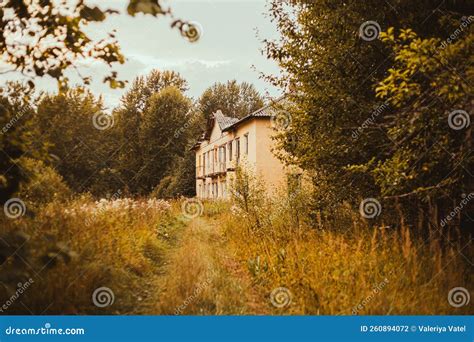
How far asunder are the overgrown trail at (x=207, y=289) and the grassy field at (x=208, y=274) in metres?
0.02

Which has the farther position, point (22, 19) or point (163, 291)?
point (163, 291)

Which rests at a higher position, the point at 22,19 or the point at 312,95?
the point at 312,95

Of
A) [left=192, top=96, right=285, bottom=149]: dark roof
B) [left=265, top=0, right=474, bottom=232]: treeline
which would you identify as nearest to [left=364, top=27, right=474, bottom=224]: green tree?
[left=265, top=0, right=474, bottom=232]: treeline

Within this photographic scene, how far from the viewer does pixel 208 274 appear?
232 inches

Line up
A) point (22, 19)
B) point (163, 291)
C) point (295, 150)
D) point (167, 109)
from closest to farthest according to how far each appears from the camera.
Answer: point (22, 19)
point (163, 291)
point (295, 150)
point (167, 109)

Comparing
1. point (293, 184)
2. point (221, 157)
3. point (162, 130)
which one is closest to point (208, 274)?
point (293, 184)

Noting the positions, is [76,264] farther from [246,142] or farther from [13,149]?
[246,142]

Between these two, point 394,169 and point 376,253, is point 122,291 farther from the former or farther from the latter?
point 394,169

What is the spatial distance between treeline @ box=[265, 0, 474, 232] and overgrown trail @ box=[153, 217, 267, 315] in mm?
2787

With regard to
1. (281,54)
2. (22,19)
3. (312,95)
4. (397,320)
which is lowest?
(397,320)

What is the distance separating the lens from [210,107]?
133 ft

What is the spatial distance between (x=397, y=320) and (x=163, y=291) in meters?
3.16

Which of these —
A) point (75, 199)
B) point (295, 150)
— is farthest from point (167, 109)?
point (75, 199)

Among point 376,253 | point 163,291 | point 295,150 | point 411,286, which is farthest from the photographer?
point 295,150
